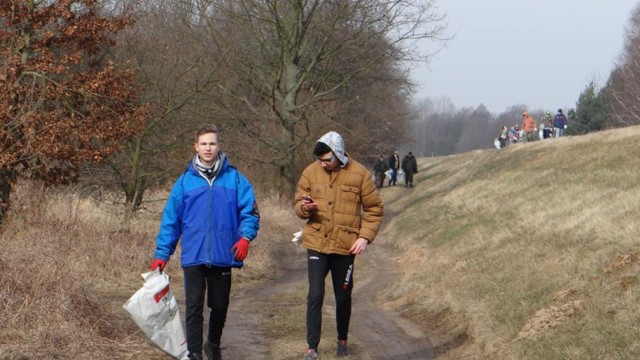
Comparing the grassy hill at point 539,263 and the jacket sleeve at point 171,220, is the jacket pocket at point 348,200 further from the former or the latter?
the grassy hill at point 539,263

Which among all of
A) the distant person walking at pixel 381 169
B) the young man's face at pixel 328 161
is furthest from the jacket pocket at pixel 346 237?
the distant person walking at pixel 381 169

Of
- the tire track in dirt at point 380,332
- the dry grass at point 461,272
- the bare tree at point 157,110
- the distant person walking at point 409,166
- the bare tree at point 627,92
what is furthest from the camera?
the bare tree at point 627,92

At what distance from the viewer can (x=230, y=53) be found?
79.2ft

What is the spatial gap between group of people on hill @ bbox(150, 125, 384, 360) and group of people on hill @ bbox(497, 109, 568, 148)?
32559 mm

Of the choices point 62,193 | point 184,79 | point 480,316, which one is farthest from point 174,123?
point 480,316

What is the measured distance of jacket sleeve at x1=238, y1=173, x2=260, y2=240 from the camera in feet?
21.4

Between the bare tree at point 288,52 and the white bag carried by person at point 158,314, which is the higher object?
the bare tree at point 288,52

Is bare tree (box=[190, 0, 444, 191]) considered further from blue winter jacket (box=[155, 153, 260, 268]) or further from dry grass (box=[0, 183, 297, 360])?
blue winter jacket (box=[155, 153, 260, 268])

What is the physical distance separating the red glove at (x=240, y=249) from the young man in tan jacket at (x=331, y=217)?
79cm

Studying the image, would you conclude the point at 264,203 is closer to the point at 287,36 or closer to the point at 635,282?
the point at 287,36

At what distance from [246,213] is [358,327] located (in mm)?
3720

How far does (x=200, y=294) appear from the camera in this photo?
652 cm

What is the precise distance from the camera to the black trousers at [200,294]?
650 cm

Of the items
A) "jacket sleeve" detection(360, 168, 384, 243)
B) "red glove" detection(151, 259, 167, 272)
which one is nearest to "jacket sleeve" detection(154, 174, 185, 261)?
"red glove" detection(151, 259, 167, 272)
